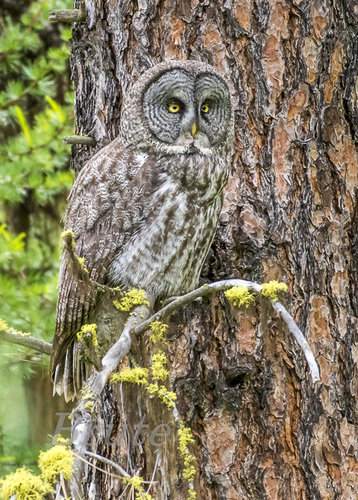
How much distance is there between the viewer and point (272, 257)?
6.88 ft

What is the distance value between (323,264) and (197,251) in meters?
0.41

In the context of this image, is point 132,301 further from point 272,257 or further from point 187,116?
point 187,116

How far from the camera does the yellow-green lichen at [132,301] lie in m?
1.93

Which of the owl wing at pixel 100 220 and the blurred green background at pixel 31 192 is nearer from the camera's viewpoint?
the owl wing at pixel 100 220

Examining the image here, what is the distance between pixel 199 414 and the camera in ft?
6.79

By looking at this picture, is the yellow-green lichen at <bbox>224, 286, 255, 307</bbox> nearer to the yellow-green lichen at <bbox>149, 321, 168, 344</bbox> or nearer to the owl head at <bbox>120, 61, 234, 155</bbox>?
the yellow-green lichen at <bbox>149, 321, 168, 344</bbox>

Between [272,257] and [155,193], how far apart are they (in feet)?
Result: 1.37

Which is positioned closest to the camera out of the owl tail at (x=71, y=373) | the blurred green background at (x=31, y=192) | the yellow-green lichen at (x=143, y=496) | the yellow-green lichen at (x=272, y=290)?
the yellow-green lichen at (x=143, y=496)

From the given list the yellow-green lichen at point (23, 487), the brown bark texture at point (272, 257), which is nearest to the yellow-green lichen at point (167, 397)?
the brown bark texture at point (272, 257)

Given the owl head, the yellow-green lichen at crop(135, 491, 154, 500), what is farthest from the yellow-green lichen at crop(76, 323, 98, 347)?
the owl head

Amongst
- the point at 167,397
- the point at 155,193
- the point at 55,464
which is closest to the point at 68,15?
the point at 155,193

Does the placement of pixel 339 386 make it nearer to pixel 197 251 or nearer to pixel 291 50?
pixel 197 251

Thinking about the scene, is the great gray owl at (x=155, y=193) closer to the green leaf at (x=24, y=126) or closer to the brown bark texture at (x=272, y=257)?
the brown bark texture at (x=272, y=257)

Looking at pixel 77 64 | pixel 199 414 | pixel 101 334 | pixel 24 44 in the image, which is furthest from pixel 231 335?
pixel 24 44
